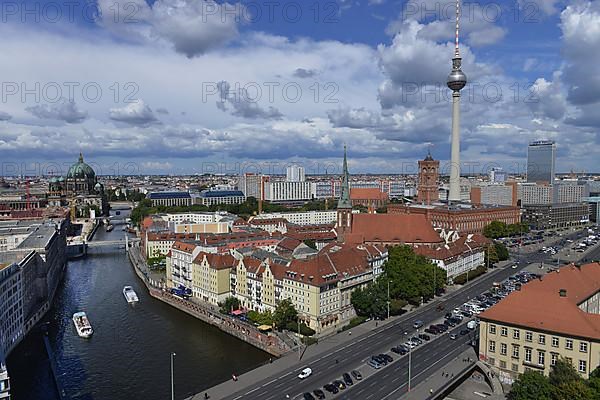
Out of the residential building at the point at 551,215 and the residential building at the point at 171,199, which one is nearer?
the residential building at the point at 551,215

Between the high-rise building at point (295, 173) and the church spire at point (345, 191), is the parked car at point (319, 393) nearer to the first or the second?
→ the church spire at point (345, 191)

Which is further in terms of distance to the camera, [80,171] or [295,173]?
[295,173]

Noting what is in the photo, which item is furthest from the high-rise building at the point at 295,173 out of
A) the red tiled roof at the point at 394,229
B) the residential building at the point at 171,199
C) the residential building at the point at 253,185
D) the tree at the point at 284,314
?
the tree at the point at 284,314

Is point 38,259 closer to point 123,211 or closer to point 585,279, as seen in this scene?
point 585,279

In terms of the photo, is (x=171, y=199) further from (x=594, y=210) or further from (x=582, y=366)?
(x=582, y=366)

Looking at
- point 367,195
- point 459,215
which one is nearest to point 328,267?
point 459,215

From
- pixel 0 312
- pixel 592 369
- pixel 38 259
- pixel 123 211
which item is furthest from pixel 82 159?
pixel 592 369
